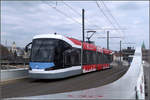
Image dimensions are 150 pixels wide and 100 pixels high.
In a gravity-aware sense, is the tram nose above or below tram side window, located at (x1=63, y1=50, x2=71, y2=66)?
below

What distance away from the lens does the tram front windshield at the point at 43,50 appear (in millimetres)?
15772

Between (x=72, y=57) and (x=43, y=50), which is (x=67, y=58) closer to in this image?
(x=72, y=57)

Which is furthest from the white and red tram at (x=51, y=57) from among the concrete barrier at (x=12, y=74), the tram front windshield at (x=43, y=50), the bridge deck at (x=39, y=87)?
the concrete barrier at (x=12, y=74)

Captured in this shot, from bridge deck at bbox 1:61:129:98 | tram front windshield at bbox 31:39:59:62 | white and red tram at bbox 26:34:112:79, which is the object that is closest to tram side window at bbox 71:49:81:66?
white and red tram at bbox 26:34:112:79

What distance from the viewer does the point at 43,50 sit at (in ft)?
52.6

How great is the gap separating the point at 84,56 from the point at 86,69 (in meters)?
1.64

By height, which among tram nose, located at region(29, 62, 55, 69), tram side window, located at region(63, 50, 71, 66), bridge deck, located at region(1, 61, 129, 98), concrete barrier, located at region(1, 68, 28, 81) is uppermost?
tram side window, located at region(63, 50, 71, 66)

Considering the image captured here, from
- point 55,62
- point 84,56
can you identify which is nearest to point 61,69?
point 55,62

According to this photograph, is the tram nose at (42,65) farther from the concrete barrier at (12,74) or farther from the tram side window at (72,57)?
the concrete barrier at (12,74)

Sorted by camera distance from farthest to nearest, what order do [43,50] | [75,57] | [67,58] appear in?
[75,57], [67,58], [43,50]

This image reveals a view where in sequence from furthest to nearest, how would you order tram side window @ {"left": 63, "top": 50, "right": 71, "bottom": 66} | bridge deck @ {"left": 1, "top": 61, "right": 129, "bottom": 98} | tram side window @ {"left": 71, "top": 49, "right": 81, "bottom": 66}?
tram side window @ {"left": 71, "top": 49, "right": 81, "bottom": 66}
tram side window @ {"left": 63, "top": 50, "right": 71, "bottom": 66}
bridge deck @ {"left": 1, "top": 61, "right": 129, "bottom": 98}

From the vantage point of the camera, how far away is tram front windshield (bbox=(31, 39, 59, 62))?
1577 cm

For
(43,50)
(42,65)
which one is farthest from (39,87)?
(43,50)

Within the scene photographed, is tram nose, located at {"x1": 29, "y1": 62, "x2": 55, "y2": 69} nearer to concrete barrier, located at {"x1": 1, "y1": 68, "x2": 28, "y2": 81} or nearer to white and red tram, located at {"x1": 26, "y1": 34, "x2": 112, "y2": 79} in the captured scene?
white and red tram, located at {"x1": 26, "y1": 34, "x2": 112, "y2": 79}
